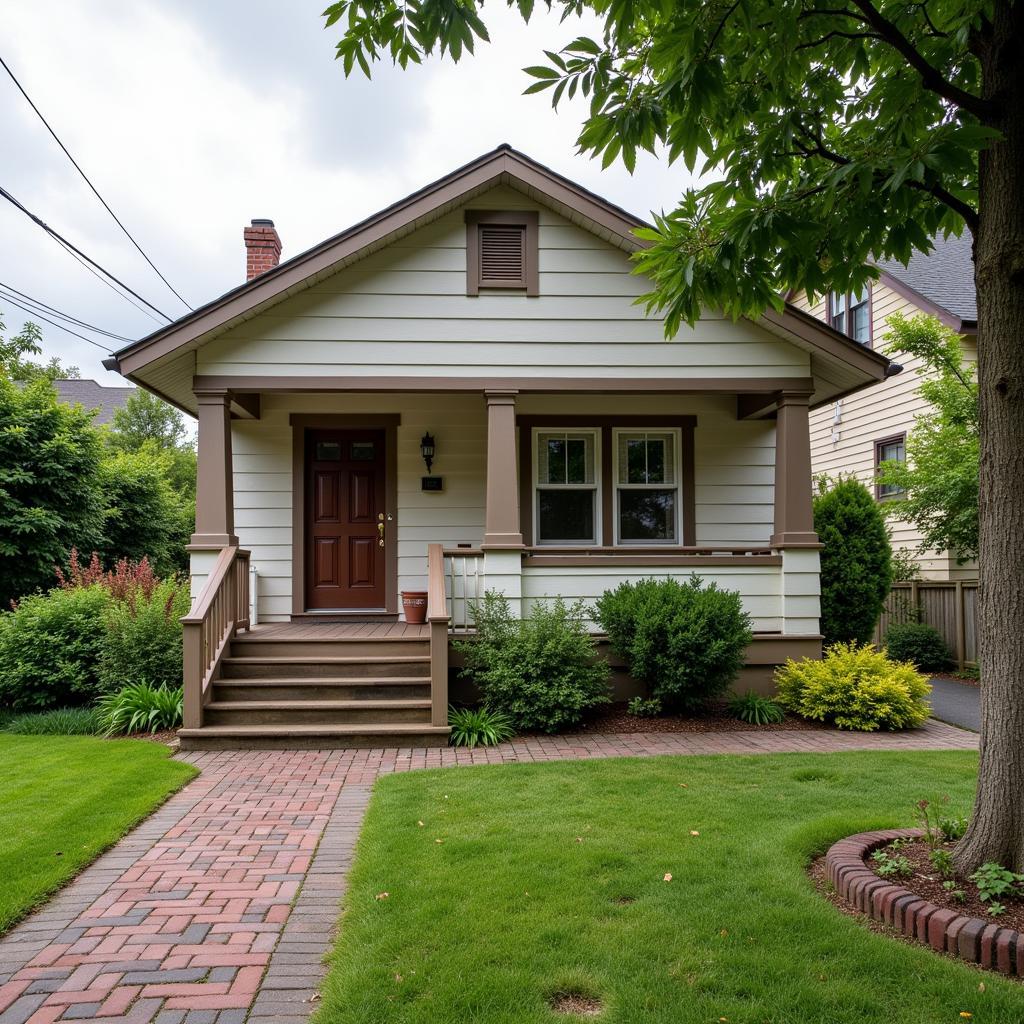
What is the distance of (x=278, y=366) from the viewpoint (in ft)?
26.7

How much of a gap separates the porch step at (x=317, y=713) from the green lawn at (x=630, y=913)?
1.73 m

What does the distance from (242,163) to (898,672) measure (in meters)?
33.3

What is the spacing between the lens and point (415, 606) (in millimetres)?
9109

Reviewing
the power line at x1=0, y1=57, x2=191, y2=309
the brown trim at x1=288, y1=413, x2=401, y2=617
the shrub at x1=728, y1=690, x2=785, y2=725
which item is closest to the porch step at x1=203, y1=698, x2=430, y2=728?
the brown trim at x1=288, y1=413, x2=401, y2=617

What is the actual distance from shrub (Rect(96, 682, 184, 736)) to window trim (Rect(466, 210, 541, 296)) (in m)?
5.32

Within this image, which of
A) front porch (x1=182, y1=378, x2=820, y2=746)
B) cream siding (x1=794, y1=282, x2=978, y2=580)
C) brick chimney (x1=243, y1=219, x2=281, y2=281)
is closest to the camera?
front porch (x1=182, y1=378, x2=820, y2=746)

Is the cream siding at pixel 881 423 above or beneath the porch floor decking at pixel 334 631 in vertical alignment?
above

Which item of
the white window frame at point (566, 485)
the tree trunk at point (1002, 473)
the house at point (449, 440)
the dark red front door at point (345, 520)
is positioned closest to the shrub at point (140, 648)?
the house at point (449, 440)

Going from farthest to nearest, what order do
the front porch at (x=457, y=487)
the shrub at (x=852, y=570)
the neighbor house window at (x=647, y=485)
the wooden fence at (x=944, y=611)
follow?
the wooden fence at (x=944, y=611)
the neighbor house window at (x=647, y=485)
the shrub at (x=852, y=570)
the front porch at (x=457, y=487)

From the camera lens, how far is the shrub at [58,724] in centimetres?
756

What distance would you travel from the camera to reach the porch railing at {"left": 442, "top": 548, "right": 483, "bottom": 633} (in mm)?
8094

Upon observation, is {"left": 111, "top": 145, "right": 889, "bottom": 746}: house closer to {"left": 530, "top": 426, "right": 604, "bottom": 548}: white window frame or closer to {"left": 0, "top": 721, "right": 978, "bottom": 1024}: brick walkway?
{"left": 530, "top": 426, "right": 604, "bottom": 548}: white window frame

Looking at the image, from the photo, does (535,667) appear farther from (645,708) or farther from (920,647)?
(920,647)

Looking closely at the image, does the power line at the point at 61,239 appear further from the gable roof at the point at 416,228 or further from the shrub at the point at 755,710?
the shrub at the point at 755,710
